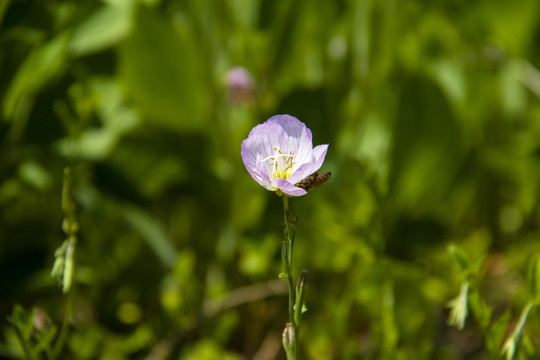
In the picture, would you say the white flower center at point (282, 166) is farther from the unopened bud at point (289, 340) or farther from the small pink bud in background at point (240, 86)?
the small pink bud in background at point (240, 86)

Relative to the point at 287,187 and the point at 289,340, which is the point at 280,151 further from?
the point at 289,340

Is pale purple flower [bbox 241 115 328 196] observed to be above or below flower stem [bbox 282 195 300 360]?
above

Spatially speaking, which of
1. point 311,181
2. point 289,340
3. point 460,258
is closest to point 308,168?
point 311,181

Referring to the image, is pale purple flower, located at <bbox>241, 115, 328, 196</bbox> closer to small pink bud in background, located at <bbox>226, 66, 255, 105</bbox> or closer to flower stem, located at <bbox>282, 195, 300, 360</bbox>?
flower stem, located at <bbox>282, 195, 300, 360</bbox>

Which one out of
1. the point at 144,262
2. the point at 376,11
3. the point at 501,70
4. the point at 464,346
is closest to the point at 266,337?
the point at 144,262

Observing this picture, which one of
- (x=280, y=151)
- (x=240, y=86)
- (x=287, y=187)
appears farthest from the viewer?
(x=240, y=86)

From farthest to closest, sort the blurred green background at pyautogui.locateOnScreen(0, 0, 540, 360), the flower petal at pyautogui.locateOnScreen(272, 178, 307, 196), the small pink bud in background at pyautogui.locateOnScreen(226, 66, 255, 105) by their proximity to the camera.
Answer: the small pink bud in background at pyautogui.locateOnScreen(226, 66, 255, 105) → the blurred green background at pyautogui.locateOnScreen(0, 0, 540, 360) → the flower petal at pyautogui.locateOnScreen(272, 178, 307, 196)

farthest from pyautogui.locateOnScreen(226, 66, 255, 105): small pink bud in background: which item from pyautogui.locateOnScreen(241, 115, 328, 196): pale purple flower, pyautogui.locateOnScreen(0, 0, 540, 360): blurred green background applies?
pyautogui.locateOnScreen(241, 115, 328, 196): pale purple flower
